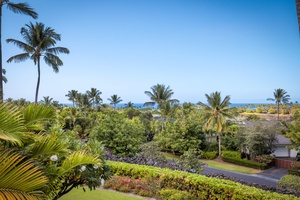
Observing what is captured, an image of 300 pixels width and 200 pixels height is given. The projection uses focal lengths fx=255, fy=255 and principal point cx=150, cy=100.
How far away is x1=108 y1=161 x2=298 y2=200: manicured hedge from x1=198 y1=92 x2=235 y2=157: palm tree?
1886cm

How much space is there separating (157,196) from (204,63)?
23430 millimetres

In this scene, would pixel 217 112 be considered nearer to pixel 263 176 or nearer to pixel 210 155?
pixel 210 155

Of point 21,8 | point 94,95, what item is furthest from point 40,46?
point 94,95

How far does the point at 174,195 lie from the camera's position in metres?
9.05

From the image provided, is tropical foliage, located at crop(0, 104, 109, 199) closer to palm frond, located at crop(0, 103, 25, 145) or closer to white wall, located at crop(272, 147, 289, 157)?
palm frond, located at crop(0, 103, 25, 145)

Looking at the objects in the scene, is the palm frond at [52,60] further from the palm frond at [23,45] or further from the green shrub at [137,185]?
the green shrub at [137,185]

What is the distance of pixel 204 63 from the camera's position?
3092cm

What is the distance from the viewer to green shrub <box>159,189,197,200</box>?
8977mm

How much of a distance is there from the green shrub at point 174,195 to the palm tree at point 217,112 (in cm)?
2019

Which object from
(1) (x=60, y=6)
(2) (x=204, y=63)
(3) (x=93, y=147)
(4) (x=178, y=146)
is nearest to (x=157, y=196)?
(3) (x=93, y=147)

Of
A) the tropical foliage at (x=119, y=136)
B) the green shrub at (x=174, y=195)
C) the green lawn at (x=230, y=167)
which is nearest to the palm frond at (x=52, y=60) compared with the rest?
the tropical foliage at (x=119, y=136)

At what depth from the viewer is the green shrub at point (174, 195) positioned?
898 centimetres

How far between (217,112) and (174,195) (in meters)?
21.6

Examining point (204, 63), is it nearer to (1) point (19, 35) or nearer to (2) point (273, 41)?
(2) point (273, 41)
